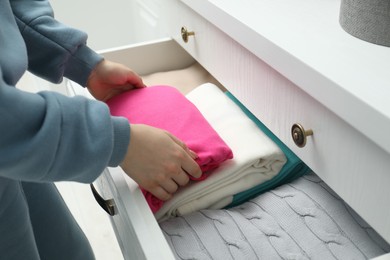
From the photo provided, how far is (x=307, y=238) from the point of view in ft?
1.63

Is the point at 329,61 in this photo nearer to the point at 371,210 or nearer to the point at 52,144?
the point at 371,210

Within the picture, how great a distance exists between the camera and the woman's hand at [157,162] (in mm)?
453

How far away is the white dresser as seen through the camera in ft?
1.18

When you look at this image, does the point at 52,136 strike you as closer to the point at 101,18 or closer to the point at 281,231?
the point at 281,231

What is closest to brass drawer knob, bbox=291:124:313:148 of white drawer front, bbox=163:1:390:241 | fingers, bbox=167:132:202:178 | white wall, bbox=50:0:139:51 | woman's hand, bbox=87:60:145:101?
white drawer front, bbox=163:1:390:241

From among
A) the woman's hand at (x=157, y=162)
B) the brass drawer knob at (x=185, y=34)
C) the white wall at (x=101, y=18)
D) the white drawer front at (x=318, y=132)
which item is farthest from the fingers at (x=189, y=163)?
the white wall at (x=101, y=18)

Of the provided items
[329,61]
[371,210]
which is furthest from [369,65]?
[371,210]

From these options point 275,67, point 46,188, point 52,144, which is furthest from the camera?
point 46,188

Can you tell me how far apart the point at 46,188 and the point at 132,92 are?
0.64 ft

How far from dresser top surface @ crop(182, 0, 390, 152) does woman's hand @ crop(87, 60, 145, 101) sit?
16 centimetres

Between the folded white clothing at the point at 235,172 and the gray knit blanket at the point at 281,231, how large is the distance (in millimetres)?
18

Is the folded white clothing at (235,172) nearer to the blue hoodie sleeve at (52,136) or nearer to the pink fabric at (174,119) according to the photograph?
the pink fabric at (174,119)

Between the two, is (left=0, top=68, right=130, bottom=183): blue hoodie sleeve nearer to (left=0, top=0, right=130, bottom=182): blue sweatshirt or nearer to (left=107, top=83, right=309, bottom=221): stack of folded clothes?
(left=0, top=0, right=130, bottom=182): blue sweatshirt

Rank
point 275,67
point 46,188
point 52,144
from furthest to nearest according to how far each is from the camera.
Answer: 1. point 46,188
2. point 275,67
3. point 52,144
